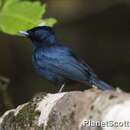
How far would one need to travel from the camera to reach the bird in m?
5.09

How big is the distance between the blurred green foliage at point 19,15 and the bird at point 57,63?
0.31 metres

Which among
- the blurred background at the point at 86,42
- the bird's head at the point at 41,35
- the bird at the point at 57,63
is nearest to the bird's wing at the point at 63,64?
the bird at the point at 57,63

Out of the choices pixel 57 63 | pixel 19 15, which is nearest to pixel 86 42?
pixel 57 63

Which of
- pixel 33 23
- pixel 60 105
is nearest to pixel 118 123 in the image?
pixel 60 105

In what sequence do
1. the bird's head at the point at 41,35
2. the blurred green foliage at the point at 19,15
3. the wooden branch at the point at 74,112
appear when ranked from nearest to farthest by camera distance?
the wooden branch at the point at 74,112
the blurred green foliage at the point at 19,15
the bird's head at the point at 41,35

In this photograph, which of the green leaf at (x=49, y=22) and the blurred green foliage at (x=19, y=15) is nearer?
the blurred green foliage at (x=19, y=15)

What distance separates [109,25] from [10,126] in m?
5.22

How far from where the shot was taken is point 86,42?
30.7 ft

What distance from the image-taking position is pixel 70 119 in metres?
3.91

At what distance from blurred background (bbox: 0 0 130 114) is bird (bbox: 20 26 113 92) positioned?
354 centimetres

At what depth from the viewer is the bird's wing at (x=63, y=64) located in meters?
5.10

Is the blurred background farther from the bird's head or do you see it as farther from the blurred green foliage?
the blurred green foliage

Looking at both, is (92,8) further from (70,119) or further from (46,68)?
(70,119)

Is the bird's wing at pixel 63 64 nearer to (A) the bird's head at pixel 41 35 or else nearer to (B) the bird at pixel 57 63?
(B) the bird at pixel 57 63
